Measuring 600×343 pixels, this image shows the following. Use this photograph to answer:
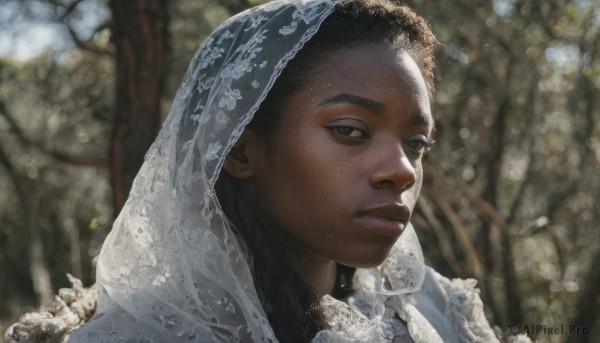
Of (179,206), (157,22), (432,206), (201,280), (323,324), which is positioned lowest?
(432,206)

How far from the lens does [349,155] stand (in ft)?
6.95

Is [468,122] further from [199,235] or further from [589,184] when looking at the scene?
[199,235]

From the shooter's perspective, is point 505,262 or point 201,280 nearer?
point 201,280

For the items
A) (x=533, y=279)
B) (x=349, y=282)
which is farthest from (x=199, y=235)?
(x=533, y=279)

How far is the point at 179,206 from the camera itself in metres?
2.14

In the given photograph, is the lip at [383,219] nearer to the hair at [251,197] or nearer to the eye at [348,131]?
the eye at [348,131]

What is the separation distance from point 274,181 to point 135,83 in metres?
1.80

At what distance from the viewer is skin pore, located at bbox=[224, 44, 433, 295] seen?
211 centimetres

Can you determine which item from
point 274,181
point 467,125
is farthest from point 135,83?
point 467,125

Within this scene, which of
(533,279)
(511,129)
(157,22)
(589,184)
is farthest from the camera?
(533,279)

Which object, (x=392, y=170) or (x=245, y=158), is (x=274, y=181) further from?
(x=392, y=170)

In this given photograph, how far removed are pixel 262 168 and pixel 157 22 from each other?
182 centimetres

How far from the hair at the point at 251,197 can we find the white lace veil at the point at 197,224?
0.20ft

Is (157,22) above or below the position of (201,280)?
above
